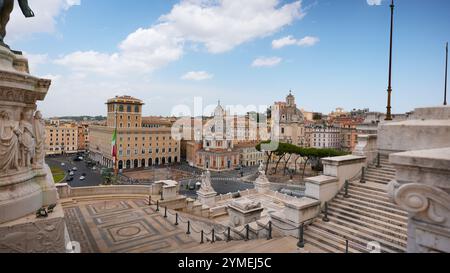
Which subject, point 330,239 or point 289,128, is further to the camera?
point 289,128

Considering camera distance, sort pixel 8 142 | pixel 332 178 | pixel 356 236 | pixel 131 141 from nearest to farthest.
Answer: pixel 8 142
pixel 356 236
pixel 332 178
pixel 131 141

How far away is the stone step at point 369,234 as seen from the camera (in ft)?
21.6

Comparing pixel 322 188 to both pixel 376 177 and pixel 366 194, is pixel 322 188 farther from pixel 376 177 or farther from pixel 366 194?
pixel 376 177

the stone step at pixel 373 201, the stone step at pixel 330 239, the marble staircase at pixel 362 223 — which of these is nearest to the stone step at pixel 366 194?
the marble staircase at pixel 362 223

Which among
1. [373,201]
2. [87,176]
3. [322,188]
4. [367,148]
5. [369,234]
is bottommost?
[87,176]

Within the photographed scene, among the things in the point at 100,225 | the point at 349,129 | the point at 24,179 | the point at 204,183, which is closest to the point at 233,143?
the point at 349,129

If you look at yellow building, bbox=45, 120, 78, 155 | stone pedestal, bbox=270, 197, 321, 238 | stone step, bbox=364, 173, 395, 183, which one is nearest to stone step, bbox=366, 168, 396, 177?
stone step, bbox=364, 173, 395, 183

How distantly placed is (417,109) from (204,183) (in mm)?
14650

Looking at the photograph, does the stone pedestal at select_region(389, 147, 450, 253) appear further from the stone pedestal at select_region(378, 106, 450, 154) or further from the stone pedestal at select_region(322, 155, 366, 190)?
the stone pedestal at select_region(322, 155, 366, 190)

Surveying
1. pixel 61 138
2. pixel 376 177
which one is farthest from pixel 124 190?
pixel 61 138

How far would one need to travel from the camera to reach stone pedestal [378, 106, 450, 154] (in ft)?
22.9

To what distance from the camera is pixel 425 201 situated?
340 cm

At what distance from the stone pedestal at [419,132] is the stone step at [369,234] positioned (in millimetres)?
2760

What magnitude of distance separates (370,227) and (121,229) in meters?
8.59
